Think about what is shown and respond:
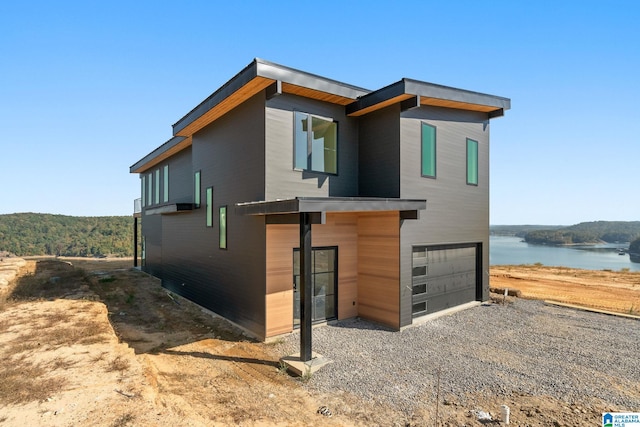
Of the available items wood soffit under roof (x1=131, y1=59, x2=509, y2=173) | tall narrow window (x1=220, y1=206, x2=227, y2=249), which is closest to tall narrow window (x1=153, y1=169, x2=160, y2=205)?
wood soffit under roof (x1=131, y1=59, x2=509, y2=173)

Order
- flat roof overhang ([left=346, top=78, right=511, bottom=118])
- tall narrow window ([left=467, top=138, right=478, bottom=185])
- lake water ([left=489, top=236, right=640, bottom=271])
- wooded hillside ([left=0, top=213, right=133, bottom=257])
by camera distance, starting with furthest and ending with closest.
A: wooded hillside ([left=0, top=213, right=133, bottom=257]) < lake water ([left=489, top=236, right=640, bottom=271]) < tall narrow window ([left=467, top=138, right=478, bottom=185]) < flat roof overhang ([left=346, top=78, right=511, bottom=118])

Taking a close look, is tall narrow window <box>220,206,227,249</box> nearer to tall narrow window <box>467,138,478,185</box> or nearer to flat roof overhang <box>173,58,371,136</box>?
flat roof overhang <box>173,58,371,136</box>

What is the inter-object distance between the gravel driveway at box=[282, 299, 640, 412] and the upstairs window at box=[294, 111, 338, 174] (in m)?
4.27

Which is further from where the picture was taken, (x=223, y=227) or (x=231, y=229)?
(x=223, y=227)

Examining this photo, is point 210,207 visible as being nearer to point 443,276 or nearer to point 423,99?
point 423,99

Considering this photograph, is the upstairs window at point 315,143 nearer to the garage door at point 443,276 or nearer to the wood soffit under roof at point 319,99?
the wood soffit under roof at point 319,99

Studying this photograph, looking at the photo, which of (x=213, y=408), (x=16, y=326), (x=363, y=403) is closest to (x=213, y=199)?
(x=16, y=326)

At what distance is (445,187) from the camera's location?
956cm

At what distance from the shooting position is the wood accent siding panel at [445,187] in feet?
27.6

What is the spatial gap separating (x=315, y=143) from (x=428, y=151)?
10.8ft

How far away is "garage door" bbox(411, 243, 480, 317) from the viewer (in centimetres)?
893

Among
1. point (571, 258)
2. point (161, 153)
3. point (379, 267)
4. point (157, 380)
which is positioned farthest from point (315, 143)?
point (571, 258)

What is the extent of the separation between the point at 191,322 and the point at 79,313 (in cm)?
345

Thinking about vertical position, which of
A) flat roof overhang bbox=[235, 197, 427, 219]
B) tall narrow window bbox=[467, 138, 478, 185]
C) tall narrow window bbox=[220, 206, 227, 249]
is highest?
tall narrow window bbox=[467, 138, 478, 185]
